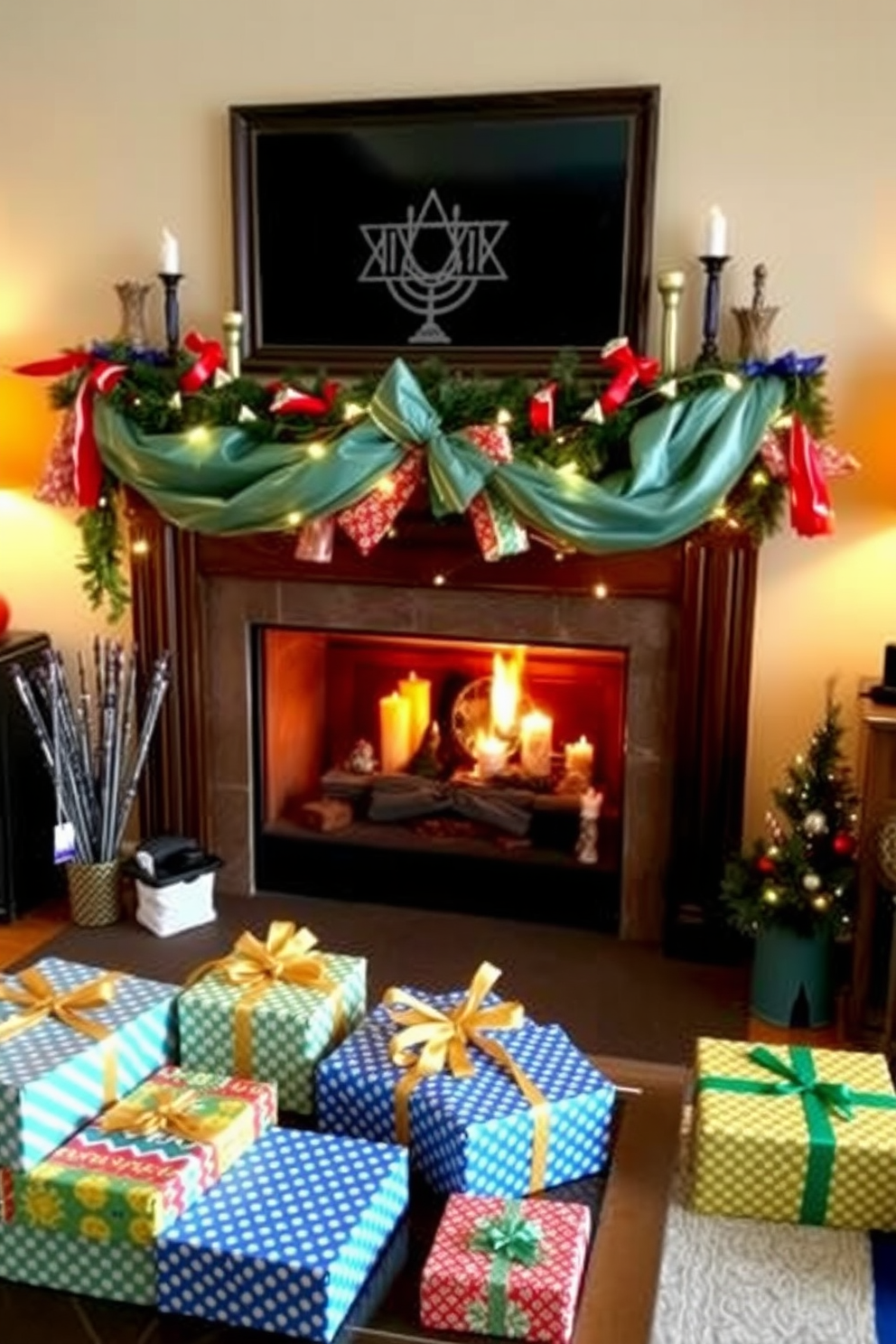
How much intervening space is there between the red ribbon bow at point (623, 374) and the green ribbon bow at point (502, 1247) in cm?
189

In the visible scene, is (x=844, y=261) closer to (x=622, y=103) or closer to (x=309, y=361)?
(x=622, y=103)

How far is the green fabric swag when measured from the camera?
2826 mm

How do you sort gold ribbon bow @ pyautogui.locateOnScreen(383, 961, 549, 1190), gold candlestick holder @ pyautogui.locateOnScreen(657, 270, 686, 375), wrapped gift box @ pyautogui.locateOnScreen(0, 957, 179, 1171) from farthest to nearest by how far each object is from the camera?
gold candlestick holder @ pyautogui.locateOnScreen(657, 270, 686, 375), gold ribbon bow @ pyautogui.locateOnScreen(383, 961, 549, 1190), wrapped gift box @ pyautogui.locateOnScreen(0, 957, 179, 1171)

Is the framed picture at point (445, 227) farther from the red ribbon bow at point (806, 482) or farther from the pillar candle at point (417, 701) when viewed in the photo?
the pillar candle at point (417, 701)

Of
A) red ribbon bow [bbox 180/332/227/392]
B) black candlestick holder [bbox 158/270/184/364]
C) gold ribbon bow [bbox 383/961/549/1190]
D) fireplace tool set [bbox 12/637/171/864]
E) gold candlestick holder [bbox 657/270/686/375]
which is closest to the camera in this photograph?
gold ribbon bow [bbox 383/961/549/1190]

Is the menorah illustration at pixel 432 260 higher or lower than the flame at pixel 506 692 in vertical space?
higher

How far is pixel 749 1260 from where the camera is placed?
1.31m

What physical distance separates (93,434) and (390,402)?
81 centimetres

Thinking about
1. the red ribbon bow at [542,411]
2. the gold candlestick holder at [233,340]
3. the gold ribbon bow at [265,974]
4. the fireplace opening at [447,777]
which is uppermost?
the gold candlestick holder at [233,340]

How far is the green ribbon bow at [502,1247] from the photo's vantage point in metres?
1.22

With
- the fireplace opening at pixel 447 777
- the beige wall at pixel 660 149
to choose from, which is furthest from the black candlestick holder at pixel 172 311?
the fireplace opening at pixel 447 777

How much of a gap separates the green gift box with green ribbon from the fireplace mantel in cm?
174

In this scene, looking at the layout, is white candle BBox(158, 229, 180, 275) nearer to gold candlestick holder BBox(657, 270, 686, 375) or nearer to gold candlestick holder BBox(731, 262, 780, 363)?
gold candlestick holder BBox(657, 270, 686, 375)

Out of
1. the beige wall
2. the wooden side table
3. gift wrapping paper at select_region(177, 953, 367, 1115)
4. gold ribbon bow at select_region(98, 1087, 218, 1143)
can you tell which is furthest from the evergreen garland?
gold ribbon bow at select_region(98, 1087, 218, 1143)
